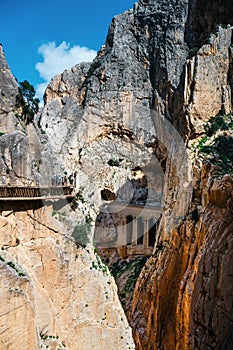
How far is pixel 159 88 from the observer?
1476 inches

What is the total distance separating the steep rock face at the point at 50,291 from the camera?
11609 mm

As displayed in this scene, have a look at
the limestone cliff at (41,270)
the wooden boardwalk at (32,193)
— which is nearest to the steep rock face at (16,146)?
the limestone cliff at (41,270)

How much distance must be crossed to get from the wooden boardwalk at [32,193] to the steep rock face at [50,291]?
0.40 m

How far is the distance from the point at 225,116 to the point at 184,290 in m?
12.5

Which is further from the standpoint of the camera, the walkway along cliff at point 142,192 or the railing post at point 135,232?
the railing post at point 135,232

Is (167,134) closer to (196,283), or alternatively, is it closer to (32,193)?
(196,283)

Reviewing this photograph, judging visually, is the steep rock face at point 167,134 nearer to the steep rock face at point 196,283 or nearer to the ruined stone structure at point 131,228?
the steep rock face at point 196,283

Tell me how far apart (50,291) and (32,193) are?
12.4ft

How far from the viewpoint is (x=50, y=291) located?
1354cm

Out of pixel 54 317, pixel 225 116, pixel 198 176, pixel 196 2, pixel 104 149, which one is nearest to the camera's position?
pixel 54 317

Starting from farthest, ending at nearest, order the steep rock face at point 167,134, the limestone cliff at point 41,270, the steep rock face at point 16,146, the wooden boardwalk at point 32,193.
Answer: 1. the steep rock face at point 167,134
2. the steep rock face at point 16,146
3. the wooden boardwalk at point 32,193
4. the limestone cliff at point 41,270

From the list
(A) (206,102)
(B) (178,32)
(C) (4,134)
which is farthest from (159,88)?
(C) (4,134)

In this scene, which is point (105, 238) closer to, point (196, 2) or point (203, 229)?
point (203, 229)

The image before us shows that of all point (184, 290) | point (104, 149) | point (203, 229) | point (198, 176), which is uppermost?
point (104, 149)
